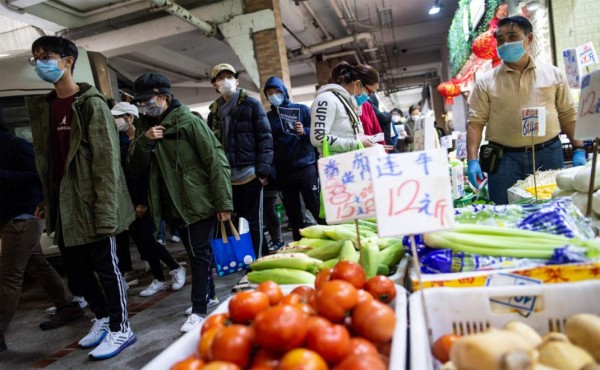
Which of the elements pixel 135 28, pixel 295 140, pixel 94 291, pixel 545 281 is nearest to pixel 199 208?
pixel 94 291

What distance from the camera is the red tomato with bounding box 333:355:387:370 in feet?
3.05

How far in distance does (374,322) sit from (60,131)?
2834 mm

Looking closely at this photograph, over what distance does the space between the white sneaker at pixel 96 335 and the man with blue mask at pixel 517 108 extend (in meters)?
3.40

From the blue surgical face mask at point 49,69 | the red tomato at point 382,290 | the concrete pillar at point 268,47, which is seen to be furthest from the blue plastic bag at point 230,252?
the concrete pillar at point 268,47

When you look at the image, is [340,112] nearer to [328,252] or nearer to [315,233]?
[315,233]

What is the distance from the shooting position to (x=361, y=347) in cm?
103

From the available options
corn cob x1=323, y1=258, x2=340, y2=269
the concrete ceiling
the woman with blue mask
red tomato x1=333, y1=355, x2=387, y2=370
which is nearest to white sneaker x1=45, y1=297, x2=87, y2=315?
the woman with blue mask

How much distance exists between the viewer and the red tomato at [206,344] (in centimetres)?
111

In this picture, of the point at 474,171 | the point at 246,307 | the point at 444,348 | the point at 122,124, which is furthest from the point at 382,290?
the point at 122,124

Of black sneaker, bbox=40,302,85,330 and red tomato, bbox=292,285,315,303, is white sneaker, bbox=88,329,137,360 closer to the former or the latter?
black sneaker, bbox=40,302,85,330

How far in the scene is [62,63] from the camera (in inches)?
115

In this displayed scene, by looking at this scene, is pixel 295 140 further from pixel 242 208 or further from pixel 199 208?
pixel 199 208

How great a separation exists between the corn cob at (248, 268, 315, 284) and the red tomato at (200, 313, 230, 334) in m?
0.57

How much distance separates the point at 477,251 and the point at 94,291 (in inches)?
118
